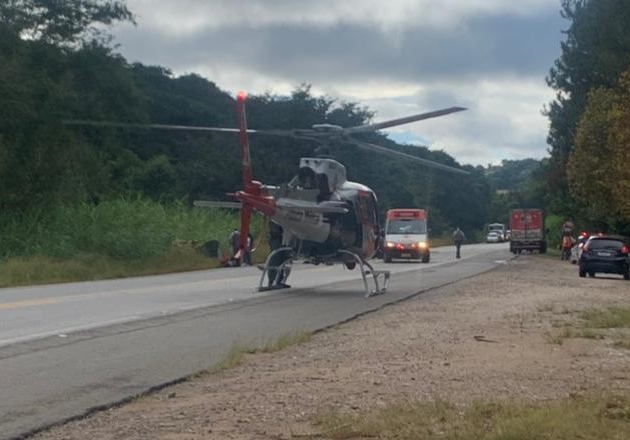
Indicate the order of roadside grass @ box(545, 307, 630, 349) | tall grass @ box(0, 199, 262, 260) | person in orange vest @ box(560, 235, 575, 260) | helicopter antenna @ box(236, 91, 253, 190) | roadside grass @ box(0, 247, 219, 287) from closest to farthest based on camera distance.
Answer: roadside grass @ box(545, 307, 630, 349)
helicopter antenna @ box(236, 91, 253, 190)
roadside grass @ box(0, 247, 219, 287)
tall grass @ box(0, 199, 262, 260)
person in orange vest @ box(560, 235, 575, 260)

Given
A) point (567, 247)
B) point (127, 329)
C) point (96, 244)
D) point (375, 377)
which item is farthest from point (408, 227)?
point (375, 377)

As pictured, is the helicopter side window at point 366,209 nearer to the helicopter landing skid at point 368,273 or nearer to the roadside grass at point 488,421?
the helicopter landing skid at point 368,273

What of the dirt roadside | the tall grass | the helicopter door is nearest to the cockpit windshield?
the tall grass

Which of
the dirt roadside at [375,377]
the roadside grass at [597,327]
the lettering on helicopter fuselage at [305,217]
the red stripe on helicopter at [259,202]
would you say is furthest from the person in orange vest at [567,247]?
the dirt roadside at [375,377]

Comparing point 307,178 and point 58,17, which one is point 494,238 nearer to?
point 58,17

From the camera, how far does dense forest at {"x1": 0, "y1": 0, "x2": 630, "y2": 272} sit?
44.3 meters

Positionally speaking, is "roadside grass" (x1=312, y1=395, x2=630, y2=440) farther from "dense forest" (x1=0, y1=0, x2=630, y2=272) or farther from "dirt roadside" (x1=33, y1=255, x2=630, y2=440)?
"dense forest" (x1=0, y1=0, x2=630, y2=272)

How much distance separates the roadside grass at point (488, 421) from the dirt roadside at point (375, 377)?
343 millimetres

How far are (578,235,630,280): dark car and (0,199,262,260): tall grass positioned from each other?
52.3ft

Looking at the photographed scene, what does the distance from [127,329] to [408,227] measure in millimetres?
37407

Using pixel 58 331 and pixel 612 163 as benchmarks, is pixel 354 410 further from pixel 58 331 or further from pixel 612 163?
pixel 612 163

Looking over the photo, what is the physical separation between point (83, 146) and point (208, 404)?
45429 millimetres

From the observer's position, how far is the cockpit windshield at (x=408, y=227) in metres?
53.7

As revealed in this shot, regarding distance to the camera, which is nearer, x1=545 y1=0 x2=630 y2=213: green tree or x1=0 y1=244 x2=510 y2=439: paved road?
x1=0 y1=244 x2=510 y2=439: paved road
